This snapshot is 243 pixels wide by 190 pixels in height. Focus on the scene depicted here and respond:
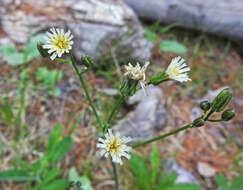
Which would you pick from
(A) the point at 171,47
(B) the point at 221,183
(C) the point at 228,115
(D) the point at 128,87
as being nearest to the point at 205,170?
(B) the point at 221,183

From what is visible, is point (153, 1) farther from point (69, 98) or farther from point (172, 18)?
point (69, 98)

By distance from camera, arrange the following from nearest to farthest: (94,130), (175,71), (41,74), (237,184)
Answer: (175,71) < (237,184) < (94,130) < (41,74)

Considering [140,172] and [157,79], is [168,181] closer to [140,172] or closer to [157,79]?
[140,172]

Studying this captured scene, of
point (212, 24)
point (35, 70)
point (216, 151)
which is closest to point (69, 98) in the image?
point (35, 70)

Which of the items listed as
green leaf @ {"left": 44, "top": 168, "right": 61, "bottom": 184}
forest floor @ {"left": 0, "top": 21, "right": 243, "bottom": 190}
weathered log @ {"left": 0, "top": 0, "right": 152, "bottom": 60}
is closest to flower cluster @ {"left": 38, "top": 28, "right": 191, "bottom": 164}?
green leaf @ {"left": 44, "top": 168, "right": 61, "bottom": 184}

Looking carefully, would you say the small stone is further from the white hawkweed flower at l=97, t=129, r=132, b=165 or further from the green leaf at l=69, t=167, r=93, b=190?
the white hawkweed flower at l=97, t=129, r=132, b=165

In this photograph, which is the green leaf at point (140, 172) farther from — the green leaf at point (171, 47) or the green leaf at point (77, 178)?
the green leaf at point (171, 47)
